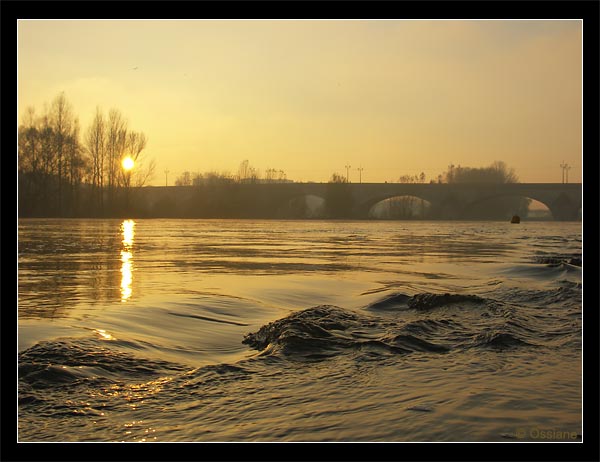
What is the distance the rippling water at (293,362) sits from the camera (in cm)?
477

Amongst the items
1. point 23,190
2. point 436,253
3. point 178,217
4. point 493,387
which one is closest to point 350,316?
point 493,387

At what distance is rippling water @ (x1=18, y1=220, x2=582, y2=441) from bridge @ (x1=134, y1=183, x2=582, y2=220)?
268 ft

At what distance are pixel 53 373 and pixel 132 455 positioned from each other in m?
2.72

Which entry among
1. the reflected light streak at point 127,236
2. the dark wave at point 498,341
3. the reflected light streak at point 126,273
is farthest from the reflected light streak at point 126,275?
the reflected light streak at point 127,236

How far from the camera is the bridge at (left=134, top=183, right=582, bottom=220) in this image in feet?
313

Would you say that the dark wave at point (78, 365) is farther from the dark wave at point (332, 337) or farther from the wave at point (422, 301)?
the wave at point (422, 301)

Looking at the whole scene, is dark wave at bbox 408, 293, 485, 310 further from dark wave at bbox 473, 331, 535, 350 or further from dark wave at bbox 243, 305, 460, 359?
dark wave at bbox 473, 331, 535, 350

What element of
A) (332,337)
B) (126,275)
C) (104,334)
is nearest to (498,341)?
(332,337)

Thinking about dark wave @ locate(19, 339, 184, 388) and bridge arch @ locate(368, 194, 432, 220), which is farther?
bridge arch @ locate(368, 194, 432, 220)

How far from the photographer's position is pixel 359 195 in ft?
360

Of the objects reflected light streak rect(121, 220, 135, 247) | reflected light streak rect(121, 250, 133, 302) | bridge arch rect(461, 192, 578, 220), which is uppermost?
bridge arch rect(461, 192, 578, 220)

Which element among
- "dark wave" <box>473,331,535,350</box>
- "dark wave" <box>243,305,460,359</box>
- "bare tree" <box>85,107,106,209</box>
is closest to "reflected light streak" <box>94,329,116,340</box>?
"dark wave" <box>243,305,460,359</box>

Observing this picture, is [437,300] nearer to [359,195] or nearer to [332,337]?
[332,337]

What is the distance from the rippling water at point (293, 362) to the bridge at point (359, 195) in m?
81.8
